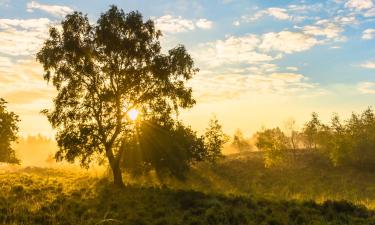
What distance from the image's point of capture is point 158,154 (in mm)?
49781

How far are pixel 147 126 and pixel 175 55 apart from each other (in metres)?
8.81

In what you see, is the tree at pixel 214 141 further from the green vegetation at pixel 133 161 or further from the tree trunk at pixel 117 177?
the tree trunk at pixel 117 177

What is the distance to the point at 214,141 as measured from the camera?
69375 millimetres

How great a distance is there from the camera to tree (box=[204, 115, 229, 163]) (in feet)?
219

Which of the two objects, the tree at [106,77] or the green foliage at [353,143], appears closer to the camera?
the tree at [106,77]

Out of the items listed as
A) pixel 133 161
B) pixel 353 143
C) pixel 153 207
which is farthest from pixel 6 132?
pixel 353 143

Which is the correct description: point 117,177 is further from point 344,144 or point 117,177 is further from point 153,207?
point 344,144

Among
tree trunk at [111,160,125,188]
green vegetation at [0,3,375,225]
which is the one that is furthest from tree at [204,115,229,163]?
tree trunk at [111,160,125,188]

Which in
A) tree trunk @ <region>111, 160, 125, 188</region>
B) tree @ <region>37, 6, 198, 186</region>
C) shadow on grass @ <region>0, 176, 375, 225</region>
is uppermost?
tree @ <region>37, 6, 198, 186</region>

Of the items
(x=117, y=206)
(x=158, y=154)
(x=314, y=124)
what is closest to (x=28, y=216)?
(x=117, y=206)

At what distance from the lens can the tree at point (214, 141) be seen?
66.8m

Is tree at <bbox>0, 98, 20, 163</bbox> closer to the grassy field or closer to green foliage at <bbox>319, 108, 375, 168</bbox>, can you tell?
the grassy field

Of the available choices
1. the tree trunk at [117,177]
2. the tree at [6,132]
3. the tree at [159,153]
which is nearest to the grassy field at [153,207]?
the tree trunk at [117,177]

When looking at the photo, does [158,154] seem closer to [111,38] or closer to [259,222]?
[111,38]
